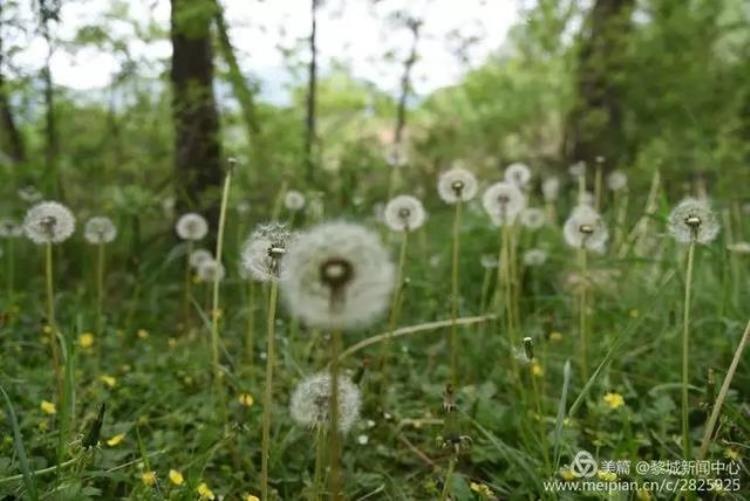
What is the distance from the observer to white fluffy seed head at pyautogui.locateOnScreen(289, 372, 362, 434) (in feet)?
5.51

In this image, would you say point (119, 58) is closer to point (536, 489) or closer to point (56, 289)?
point (56, 289)

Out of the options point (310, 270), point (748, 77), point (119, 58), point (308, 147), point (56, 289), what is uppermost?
point (748, 77)

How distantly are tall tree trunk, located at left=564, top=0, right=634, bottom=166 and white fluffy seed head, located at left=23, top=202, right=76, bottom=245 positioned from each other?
4107mm

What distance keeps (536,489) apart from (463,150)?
6811 millimetres

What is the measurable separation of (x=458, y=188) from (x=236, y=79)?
2.03 metres

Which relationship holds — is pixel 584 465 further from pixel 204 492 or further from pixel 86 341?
pixel 86 341

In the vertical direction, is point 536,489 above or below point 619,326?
below

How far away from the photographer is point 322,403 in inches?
66.0

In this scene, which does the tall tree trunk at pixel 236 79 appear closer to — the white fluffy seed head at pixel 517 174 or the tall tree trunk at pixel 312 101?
the tall tree trunk at pixel 312 101

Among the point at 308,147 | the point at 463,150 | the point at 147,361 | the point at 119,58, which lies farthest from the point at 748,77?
the point at 147,361

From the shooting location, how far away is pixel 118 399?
2447 mm

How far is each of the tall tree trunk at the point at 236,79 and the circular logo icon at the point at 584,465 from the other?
2.88 meters

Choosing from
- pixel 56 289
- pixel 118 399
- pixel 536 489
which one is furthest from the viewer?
pixel 56 289

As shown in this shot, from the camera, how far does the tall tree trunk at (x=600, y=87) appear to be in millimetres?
5812
